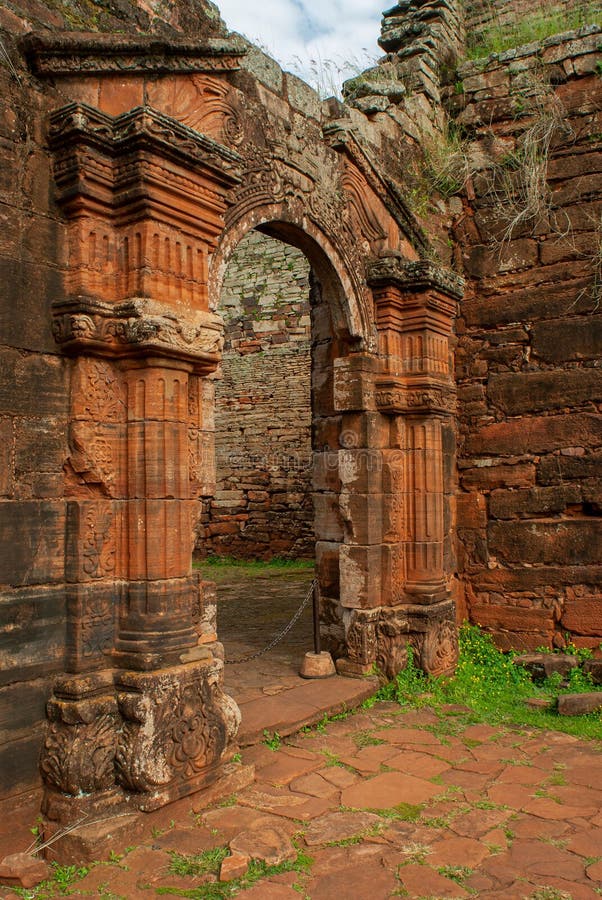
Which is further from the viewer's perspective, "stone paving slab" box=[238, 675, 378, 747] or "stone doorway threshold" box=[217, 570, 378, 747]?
"stone doorway threshold" box=[217, 570, 378, 747]

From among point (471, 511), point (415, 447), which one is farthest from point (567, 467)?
point (415, 447)

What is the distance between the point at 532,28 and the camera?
7.97 meters

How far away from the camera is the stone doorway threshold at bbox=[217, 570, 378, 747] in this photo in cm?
504

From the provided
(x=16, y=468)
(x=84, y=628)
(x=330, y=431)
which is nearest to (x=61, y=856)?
(x=84, y=628)

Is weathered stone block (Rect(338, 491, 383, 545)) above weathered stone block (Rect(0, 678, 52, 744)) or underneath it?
above

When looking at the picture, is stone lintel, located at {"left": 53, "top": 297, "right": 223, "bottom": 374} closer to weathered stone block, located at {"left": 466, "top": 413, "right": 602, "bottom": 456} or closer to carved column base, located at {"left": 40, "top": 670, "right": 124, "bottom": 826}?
carved column base, located at {"left": 40, "top": 670, "right": 124, "bottom": 826}

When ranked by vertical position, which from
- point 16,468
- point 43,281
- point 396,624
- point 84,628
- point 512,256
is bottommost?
point 396,624

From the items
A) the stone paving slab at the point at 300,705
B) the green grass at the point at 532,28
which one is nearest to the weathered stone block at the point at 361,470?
the stone paving slab at the point at 300,705

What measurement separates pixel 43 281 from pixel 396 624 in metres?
3.79

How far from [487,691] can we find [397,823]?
2563 millimetres

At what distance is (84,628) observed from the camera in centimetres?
380

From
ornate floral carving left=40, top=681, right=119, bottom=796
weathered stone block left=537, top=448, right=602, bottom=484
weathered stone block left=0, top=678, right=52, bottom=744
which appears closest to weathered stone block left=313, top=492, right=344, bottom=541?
weathered stone block left=537, top=448, right=602, bottom=484

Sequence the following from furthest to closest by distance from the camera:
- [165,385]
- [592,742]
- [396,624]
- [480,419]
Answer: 1. [480,419]
2. [396,624]
3. [592,742]
4. [165,385]

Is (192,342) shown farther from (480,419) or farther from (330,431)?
(480,419)
